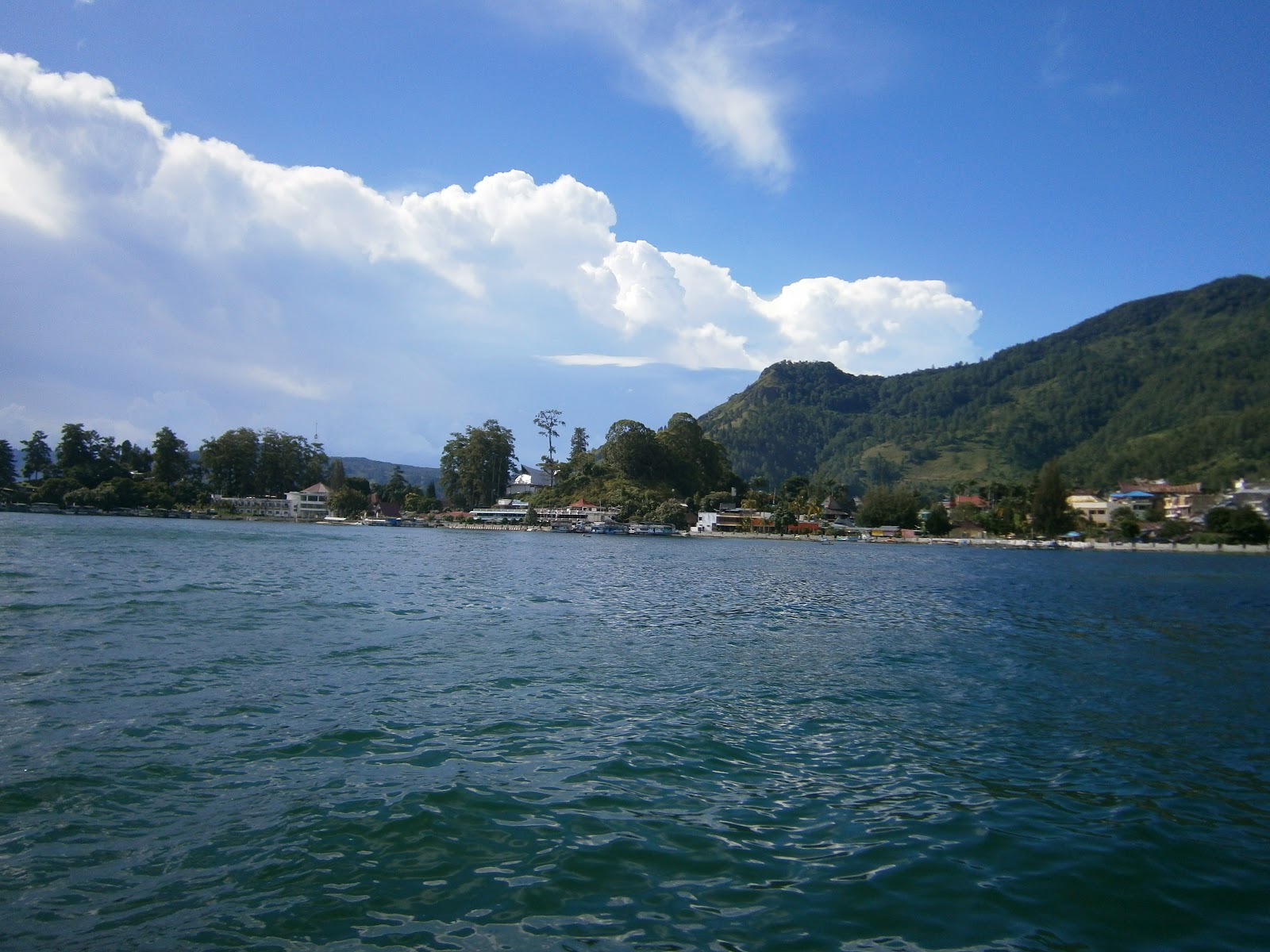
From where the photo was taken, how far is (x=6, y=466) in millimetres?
129000

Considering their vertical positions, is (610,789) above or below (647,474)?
below

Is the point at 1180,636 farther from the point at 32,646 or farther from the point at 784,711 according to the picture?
the point at 32,646

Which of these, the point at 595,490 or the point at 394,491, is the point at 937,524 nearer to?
the point at 595,490

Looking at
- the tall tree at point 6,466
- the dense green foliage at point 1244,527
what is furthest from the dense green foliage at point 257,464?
the dense green foliage at point 1244,527

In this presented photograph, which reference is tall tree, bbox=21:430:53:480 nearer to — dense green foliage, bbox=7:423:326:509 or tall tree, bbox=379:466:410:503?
dense green foliage, bbox=7:423:326:509

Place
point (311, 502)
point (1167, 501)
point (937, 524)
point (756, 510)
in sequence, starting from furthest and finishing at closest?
point (311, 502)
point (1167, 501)
point (756, 510)
point (937, 524)

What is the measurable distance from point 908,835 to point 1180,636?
20.5 m

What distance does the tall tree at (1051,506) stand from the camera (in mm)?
122938

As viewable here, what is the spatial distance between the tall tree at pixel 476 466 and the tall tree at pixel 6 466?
7373 centimetres

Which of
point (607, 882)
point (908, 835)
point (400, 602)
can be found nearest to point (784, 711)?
point (908, 835)

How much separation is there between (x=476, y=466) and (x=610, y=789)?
155470 millimetres

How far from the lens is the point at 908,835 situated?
7430 mm

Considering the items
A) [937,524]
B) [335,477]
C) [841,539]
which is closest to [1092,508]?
[937,524]

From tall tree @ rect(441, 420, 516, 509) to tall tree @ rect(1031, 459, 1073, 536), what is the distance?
103 metres
